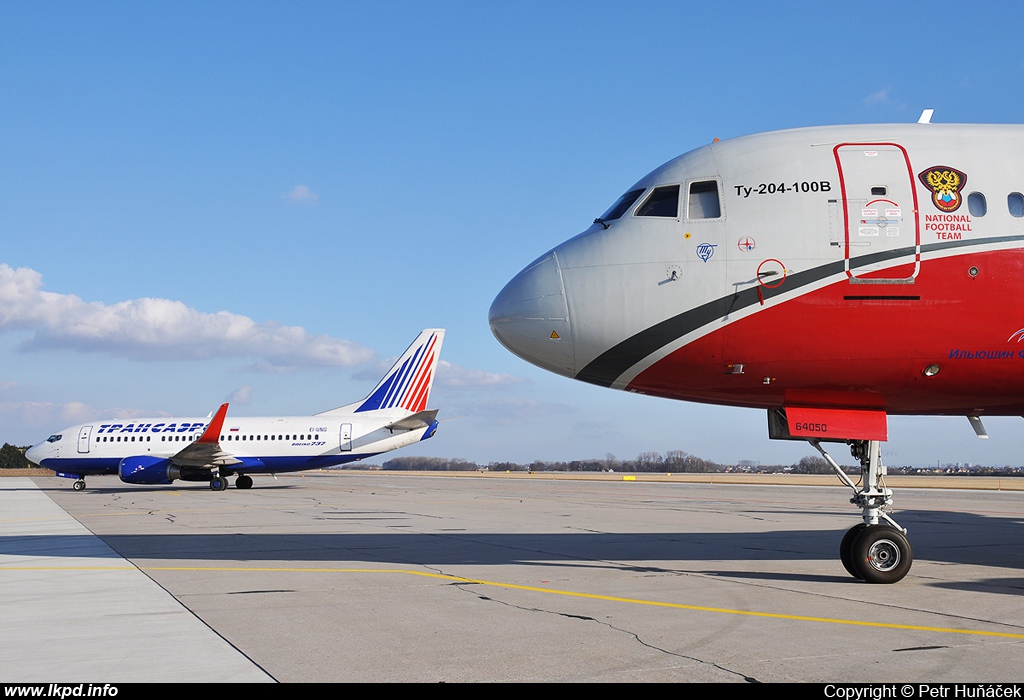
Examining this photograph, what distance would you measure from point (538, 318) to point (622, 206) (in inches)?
69.4

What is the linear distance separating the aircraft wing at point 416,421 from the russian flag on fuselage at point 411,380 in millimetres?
1643

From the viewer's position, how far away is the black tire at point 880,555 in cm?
980

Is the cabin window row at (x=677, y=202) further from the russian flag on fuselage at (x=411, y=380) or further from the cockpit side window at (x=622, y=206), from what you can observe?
the russian flag on fuselage at (x=411, y=380)

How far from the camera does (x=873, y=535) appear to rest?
32.5ft

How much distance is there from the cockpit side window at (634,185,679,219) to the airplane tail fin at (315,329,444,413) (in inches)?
1460

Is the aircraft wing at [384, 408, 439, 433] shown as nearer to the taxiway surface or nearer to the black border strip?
the taxiway surface

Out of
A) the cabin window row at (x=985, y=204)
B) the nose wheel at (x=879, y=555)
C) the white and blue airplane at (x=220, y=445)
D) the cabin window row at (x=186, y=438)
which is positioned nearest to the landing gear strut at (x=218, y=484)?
the white and blue airplane at (x=220, y=445)

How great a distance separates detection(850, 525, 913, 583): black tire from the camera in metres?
9.80

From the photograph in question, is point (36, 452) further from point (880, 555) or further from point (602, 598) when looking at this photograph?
point (880, 555)

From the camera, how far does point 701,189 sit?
31.6 ft

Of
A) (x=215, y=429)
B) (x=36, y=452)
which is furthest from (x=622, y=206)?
(x=36, y=452)
